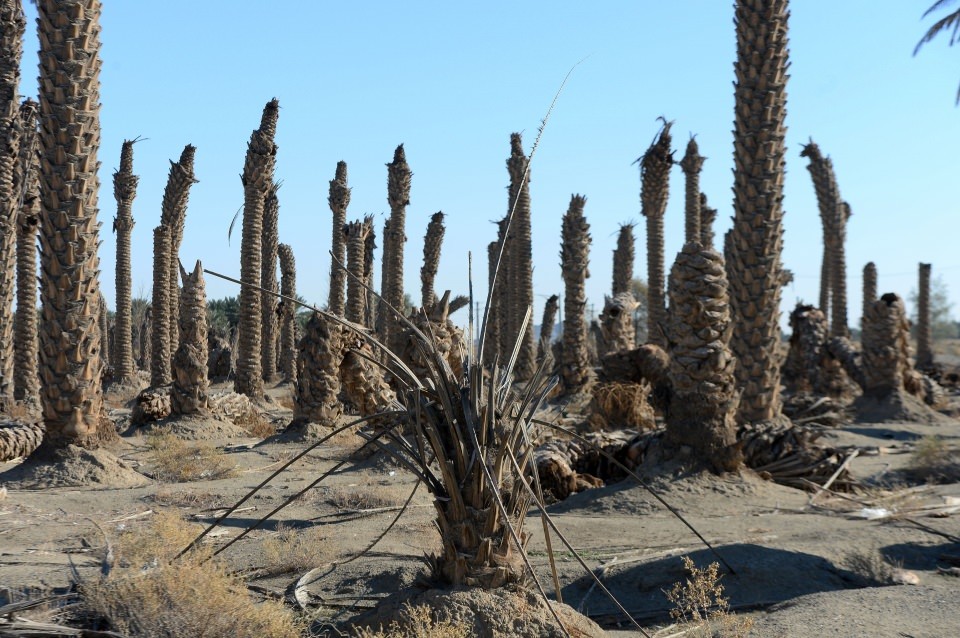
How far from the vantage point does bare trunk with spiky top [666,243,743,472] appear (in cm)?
813

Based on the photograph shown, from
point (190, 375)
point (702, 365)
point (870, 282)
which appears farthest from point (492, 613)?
point (870, 282)

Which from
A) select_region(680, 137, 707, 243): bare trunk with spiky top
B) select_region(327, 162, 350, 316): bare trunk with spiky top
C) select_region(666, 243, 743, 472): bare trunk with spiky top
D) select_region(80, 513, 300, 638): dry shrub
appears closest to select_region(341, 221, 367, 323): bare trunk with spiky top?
select_region(327, 162, 350, 316): bare trunk with spiky top

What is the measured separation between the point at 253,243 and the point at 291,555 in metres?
16.1

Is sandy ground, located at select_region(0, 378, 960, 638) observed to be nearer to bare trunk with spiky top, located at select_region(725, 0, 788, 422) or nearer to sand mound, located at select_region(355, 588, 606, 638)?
sand mound, located at select_region(355, 588, 606, 638)

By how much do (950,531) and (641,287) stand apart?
5389 centimetres

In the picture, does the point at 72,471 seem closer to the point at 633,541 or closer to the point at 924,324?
the point at 633,541

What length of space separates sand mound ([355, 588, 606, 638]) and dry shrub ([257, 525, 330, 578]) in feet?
5.94

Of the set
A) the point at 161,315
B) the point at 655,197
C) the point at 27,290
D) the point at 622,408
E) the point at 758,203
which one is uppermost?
the point at 655,197

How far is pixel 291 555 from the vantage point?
542 cm

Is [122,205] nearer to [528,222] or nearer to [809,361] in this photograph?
[528,222]

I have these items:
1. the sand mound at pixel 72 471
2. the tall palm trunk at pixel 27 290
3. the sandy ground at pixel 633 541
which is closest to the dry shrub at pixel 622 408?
the sandy ground at pixel 633 541

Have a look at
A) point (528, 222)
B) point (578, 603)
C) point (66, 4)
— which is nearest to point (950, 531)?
point (578, 603)

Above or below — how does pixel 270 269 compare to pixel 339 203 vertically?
below

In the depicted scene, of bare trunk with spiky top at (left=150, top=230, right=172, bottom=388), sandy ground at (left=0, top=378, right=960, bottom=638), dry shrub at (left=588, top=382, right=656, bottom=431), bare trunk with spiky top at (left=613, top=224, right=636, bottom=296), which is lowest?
sandy ground at (left=0, top=378, right=960, bottom=638)
